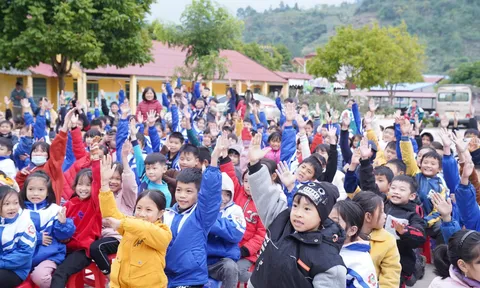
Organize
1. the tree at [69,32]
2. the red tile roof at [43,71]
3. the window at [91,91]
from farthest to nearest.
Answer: the window at [91,91]
the red tile roof at [43,71]
the tree at [69,32]

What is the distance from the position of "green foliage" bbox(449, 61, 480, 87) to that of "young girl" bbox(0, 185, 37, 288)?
50.4 metres

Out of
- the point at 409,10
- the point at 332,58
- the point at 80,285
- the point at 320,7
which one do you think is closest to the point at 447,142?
the point at 80,285

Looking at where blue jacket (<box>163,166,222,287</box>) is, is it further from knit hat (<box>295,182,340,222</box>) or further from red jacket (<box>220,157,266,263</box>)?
Answer: red jacket (<box>220,157,266,263</box>)

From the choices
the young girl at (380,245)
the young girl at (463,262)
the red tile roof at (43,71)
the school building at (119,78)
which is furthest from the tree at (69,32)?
the young girl at (463,262)

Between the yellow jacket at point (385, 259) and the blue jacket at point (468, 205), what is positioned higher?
the blue jacket at point (468, 205)

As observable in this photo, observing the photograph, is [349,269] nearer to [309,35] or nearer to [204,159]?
[204,159]

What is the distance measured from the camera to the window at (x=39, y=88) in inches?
824

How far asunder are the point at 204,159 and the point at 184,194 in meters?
1.68

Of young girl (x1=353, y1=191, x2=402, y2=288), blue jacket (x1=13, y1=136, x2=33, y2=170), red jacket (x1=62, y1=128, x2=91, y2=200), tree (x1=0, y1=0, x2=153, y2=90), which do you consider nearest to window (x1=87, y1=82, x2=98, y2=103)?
tree (x1=0, y1=0, x2=153, y2=90)

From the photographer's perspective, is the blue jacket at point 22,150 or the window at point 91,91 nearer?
the blue jacket at point 22,150

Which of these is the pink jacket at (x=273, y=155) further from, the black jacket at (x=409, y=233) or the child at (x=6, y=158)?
the child at (x=6, y=158)

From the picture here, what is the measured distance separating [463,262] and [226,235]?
1.77m

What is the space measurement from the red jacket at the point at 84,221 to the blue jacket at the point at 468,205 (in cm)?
278

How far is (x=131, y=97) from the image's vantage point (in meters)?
24.5
